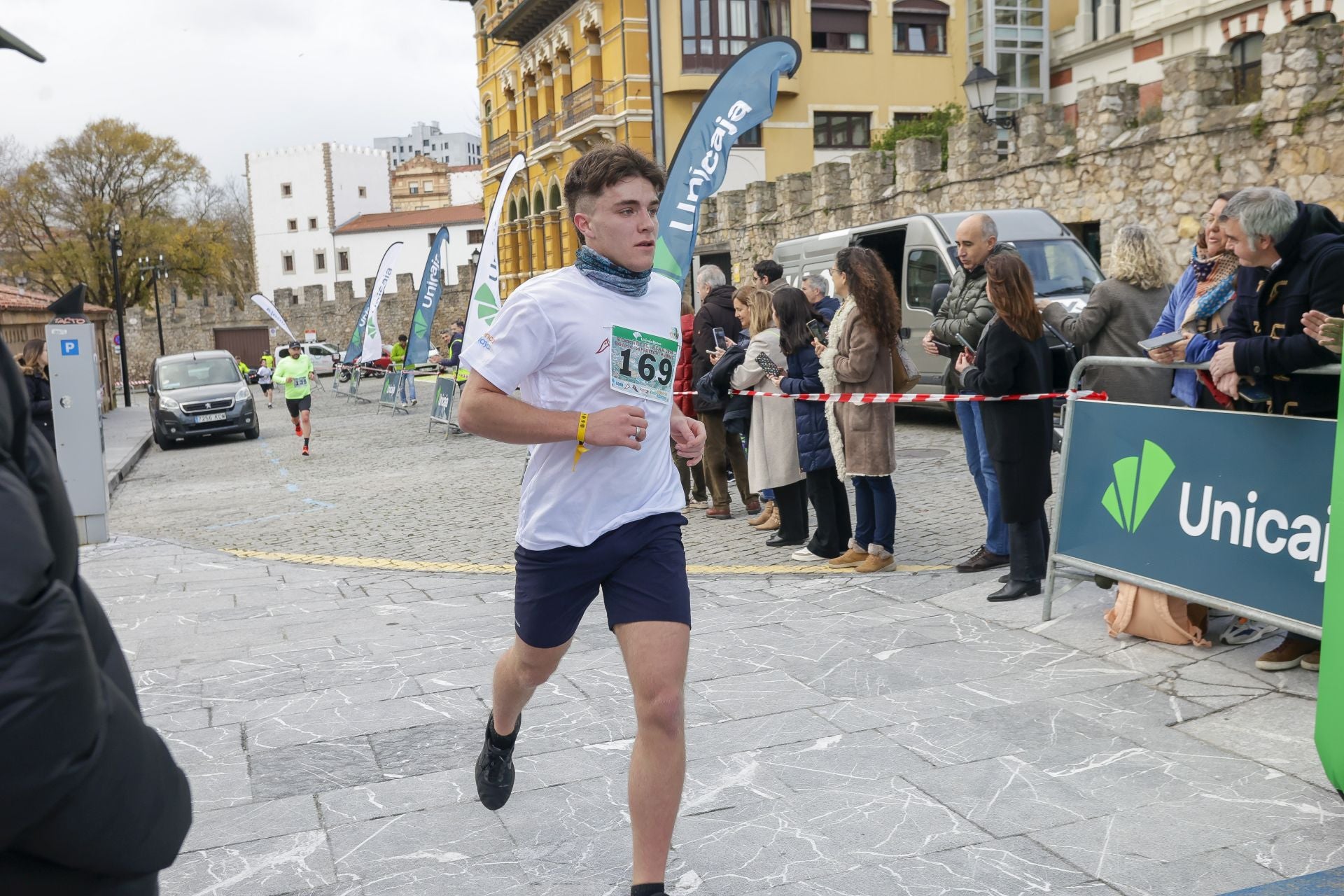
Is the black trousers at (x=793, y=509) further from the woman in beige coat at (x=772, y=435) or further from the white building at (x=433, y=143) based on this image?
the white building at (x=433, y=143)

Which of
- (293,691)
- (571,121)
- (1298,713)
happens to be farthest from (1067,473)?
(571,121)

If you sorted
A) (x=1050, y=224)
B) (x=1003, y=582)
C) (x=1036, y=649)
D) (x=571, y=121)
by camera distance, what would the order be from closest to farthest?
1. (x=1036, y=649)
2. (x=1003, y=582)
3. (x=1050, y=224)
4. (x=571, y=121)

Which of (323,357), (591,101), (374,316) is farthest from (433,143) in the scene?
(374,316)

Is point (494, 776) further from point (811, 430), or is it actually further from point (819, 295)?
point (819, 295)

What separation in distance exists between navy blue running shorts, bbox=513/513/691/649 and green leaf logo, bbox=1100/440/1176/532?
8.78ft

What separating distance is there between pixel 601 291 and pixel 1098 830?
2.03 metres

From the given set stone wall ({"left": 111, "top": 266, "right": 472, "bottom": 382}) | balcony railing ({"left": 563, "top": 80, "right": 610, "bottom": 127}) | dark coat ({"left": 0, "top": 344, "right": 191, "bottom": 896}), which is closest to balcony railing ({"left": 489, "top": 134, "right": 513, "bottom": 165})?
balcony railing ({"left": 563, "top": 80, "right": 610, "bottom": 127})

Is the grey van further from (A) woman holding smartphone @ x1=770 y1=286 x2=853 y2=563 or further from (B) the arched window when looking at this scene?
(B) the arched window

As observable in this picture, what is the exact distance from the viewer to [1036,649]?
215 inches

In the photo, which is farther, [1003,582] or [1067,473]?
[1003,582]

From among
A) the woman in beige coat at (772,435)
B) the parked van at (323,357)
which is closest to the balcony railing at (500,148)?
the parked van at (323,357)

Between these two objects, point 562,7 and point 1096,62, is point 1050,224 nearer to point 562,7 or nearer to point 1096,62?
point 1096,62

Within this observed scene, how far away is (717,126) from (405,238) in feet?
275

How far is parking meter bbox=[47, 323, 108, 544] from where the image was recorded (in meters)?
11.3
